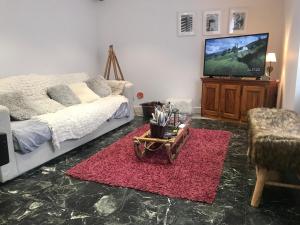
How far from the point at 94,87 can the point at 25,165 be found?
201cm

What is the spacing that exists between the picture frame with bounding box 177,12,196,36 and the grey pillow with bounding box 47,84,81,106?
2.39 meters

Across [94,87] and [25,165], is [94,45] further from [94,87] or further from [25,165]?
[25,165]

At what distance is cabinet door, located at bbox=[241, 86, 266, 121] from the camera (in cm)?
387

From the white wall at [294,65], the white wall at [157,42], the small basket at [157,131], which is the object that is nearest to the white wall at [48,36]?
the white wall at [157,42]

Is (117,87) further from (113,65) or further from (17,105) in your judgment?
(17,105)

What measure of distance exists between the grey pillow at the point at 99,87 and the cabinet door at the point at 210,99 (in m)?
1.69

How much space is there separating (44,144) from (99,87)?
5.83ft

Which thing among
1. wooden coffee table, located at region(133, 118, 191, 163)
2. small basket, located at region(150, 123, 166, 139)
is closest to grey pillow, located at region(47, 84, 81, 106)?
wooden coffee table, located at region(133, 118, 191, 163)

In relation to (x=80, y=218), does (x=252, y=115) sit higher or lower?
higher

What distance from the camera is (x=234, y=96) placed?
13.5ft

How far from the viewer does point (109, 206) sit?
6.43 feet

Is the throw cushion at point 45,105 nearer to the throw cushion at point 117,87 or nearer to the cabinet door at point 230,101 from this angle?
the throw cushion at point 117,87

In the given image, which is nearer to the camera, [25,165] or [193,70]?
[25,165]

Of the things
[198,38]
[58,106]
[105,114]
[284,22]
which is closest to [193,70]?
[198,38]
